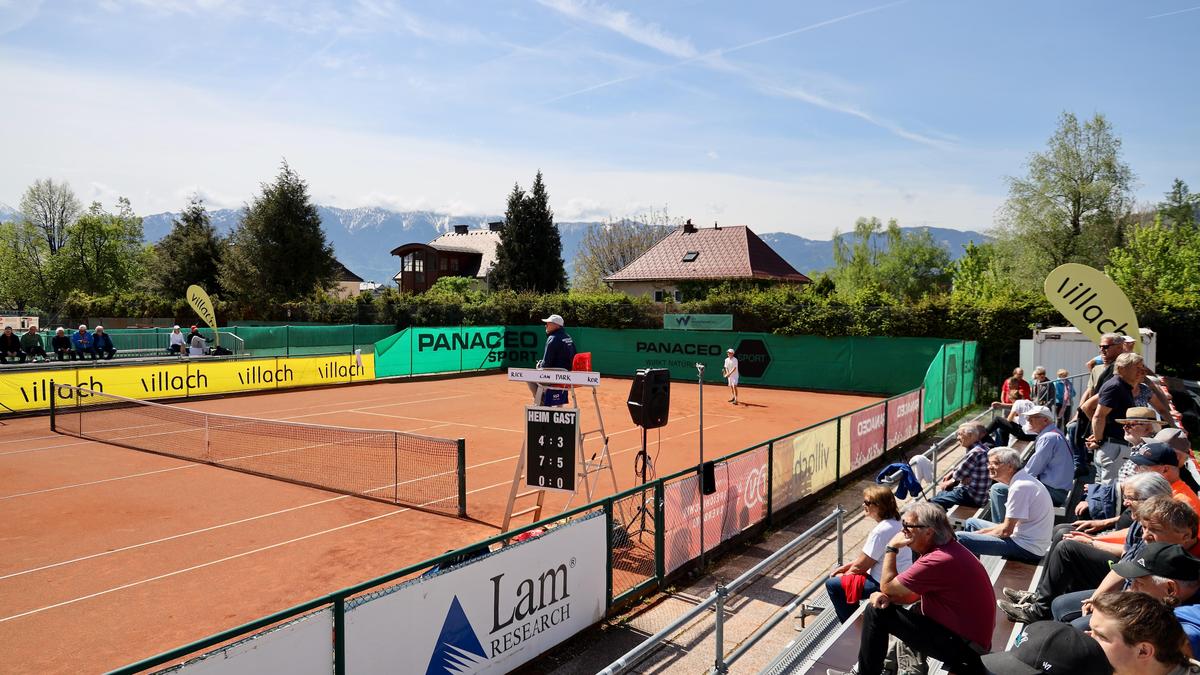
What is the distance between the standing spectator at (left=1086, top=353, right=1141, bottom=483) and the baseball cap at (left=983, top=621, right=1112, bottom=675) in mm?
5467

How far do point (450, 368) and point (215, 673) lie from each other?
3027 cm

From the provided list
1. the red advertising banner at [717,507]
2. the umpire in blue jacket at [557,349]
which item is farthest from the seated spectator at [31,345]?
the red advertising banner at [717,507]

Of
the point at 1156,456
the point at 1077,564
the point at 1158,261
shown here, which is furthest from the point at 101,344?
the point at 1158,261

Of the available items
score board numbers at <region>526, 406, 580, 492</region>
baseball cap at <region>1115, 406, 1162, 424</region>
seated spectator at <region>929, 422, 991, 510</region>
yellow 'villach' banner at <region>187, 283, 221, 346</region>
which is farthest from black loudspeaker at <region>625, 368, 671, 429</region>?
yellow 'villach' banner at <region>187, 283, 221, 346</region>

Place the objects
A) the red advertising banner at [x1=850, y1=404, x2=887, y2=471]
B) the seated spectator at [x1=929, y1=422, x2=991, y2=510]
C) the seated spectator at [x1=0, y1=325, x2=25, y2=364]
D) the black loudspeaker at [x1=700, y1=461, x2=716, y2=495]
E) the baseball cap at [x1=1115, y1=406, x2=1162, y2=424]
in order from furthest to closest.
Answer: the seated spectator at [x1=0, y1=325, x2=25, y2=364]
the red advertising banner at [x1=850, y1=404, x2=887, y2=471]
the black loudspeaker at [x1=700, y1=461, x2=716, y2=495]
the seated spectator at [x1=929, y1=422, x2=991, y2=510]
the baseball cap at [x1=1115, y1=406, x2=1162, y2=424]

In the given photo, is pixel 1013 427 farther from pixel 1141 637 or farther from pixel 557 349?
pixel 1141 637

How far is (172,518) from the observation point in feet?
37.2

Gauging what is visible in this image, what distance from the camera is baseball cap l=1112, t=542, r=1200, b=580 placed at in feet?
14.3

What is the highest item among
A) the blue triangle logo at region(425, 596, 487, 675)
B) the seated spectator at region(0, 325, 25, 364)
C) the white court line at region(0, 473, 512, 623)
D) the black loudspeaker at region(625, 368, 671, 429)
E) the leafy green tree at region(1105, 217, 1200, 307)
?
the leafy green tree at region(1105, 217, 1200, 307)

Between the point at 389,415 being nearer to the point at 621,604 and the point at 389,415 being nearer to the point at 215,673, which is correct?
the point at 621,604

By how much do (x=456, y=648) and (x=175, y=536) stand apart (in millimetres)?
6685

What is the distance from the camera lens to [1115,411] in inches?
337

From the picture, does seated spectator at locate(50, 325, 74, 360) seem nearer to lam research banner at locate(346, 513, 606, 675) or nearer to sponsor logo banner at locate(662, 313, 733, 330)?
sponsor logo banner at locate(662, 313, 733, 330)

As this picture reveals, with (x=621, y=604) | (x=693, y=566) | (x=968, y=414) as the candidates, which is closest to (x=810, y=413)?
(x=968, y=414)
